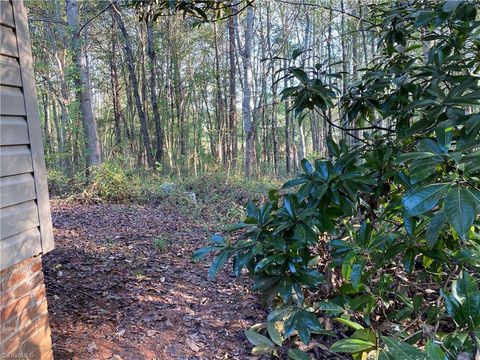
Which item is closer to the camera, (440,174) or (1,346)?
(440,174)

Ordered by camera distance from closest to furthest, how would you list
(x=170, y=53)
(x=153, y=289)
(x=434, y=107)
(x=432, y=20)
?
1. (x=434, y=107)
2. (x=432, y=20)
3. (x=153, y=289)
4. (x=170, y=53)

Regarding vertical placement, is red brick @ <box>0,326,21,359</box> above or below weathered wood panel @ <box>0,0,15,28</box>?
below

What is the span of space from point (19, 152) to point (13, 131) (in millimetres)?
97

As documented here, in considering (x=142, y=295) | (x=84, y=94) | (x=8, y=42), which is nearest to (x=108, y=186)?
(x=84, y=94)

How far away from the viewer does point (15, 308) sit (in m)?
1.53

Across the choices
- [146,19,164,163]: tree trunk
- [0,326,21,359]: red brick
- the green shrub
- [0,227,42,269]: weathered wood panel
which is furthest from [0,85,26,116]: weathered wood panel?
[146,19,164,163]: tree trunk

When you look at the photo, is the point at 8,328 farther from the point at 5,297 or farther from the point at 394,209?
the point at 394,209

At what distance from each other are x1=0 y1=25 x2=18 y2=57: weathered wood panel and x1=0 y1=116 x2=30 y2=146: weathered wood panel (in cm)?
27

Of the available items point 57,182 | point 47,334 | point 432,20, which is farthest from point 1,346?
point 57,182

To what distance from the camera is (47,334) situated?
1.73 meters

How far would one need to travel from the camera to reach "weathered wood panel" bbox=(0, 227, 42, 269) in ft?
4.74

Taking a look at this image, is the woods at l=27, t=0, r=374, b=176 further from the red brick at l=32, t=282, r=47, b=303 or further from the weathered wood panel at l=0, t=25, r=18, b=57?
the weathered wood panel at l=0, t=25, r=18, b=57

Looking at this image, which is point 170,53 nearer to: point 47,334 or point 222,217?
point 222,217

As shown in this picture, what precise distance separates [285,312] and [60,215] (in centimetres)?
434
